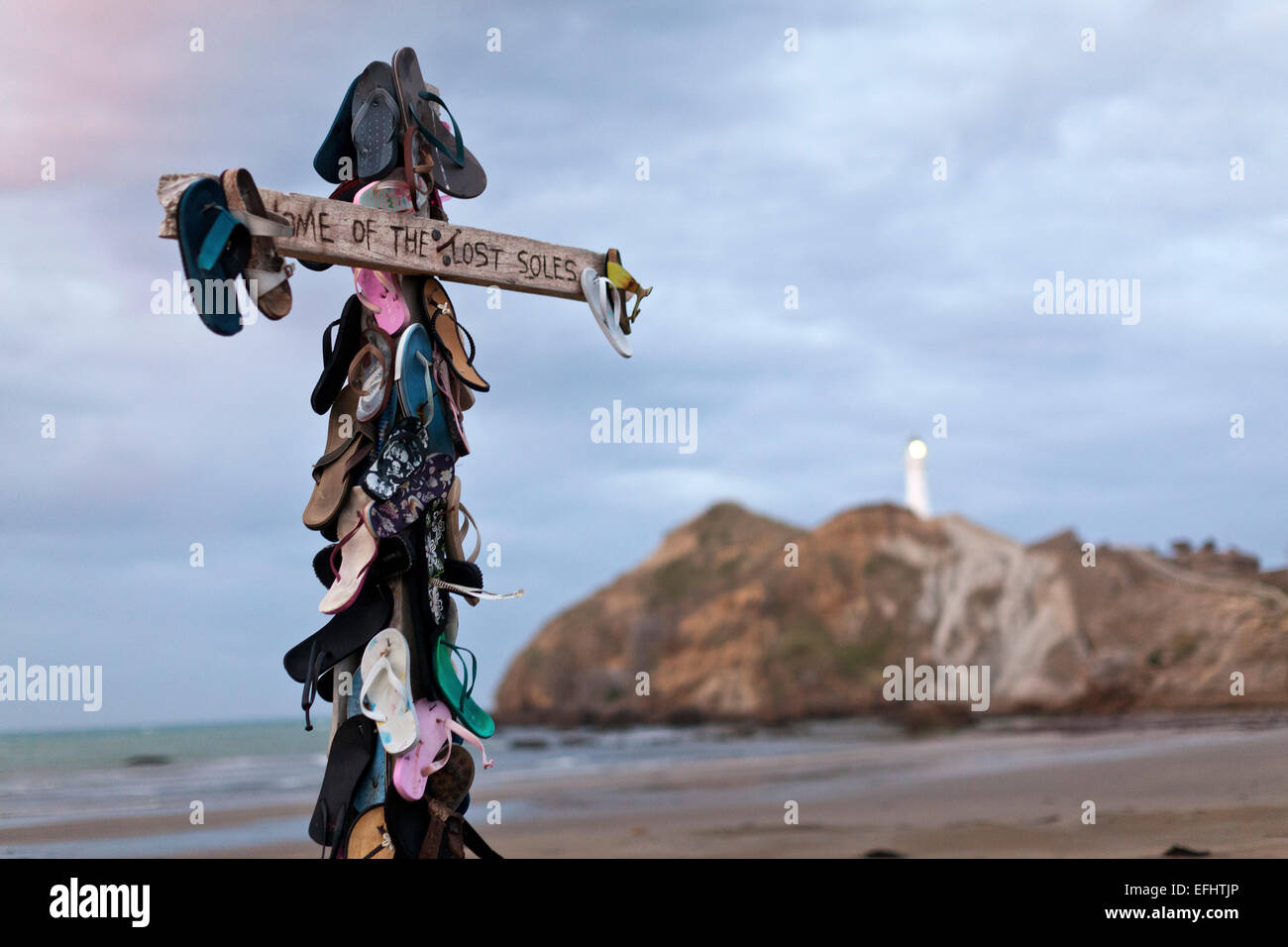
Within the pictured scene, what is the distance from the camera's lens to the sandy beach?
1046 cm

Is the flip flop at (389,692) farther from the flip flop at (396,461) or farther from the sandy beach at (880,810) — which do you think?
the sandy beach at (880,810)

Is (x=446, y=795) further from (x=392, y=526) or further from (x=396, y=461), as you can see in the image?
(x=396, y=461)

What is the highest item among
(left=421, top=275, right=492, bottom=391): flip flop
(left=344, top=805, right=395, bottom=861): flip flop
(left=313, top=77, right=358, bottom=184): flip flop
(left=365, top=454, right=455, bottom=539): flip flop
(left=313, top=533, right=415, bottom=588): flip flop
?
(left=313, top=77, right=358, bottom=184): flip flop

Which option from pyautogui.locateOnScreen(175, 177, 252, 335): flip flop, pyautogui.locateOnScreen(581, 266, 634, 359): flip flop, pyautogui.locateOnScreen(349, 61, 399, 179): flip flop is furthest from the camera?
pyautogui.locateOnScreen(581, 266, 634, 359): flip flop

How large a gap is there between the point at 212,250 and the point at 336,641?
5.93 ft

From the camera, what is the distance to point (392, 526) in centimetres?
577

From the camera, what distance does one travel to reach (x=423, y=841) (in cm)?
575

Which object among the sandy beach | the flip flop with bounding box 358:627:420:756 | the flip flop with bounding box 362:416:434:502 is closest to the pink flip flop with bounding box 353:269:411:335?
the flip flop with bounding box 362:416:434:502

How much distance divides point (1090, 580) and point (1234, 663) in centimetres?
371

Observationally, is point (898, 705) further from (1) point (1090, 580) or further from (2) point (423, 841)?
(2) point (423, 841)

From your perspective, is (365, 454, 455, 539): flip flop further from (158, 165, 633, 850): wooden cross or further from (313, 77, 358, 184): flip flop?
(313, 77, 358, 184): flip flop

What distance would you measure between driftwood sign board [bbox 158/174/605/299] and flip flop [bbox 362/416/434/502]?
2.41 ft

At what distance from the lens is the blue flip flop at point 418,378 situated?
19.1 ft
